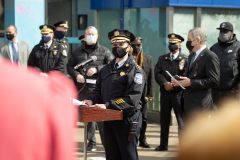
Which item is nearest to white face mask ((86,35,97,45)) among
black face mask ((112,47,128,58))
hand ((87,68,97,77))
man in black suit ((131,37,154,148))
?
hand ((87,68,97,77))

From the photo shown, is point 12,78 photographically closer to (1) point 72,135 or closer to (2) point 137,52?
(1) point 72,135

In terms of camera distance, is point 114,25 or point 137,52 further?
point 114,25

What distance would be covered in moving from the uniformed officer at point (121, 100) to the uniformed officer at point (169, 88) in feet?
8.02

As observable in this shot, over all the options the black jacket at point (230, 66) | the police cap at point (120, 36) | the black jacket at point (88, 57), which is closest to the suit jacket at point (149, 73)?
the black jacket at point (88, 57)

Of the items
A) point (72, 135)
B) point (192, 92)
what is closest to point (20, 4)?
point (192, 92)

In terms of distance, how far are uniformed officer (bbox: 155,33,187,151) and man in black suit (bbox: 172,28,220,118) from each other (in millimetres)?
1045

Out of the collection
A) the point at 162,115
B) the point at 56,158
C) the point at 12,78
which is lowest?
the point at 162,115

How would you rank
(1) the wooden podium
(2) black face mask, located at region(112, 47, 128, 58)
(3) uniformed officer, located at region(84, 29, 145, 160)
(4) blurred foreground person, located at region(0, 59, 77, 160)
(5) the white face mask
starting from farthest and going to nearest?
(5) the white face mask
(2) black face mask, located at region(112, 47, 128, 58)
(3) uniformed officer, located at region(84, 29, 145, 160)
(1) the wooden podium
(4) blurred foreground person, located at region(0, 59, 77, 160)

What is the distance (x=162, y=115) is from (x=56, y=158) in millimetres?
6239

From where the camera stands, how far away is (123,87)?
439cm

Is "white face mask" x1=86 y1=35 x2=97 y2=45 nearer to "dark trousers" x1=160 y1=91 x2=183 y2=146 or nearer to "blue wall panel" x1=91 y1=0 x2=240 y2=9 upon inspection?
"dark trousers" x1=160 y1=91 x2=183 y2=146

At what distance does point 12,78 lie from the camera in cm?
95

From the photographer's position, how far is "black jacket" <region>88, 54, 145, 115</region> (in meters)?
4.26

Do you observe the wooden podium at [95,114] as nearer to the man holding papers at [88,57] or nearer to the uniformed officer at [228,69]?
the man holding papers at [88,57]
